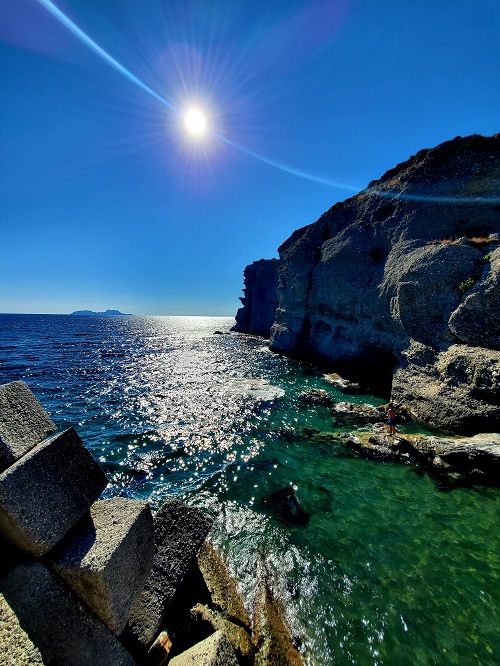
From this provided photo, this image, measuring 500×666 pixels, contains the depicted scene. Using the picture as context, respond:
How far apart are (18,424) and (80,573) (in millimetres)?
2201

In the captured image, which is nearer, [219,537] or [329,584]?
[329,584]

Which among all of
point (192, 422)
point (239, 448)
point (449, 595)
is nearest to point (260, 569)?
point (449, 595)

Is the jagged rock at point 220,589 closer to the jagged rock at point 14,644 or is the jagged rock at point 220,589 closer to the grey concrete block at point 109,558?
the grey concrete block at point 109,558

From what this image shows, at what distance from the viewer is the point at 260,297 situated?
95.2 m

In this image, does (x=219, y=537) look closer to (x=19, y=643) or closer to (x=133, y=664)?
(x=133, y=664)

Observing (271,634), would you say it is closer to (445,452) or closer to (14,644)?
A: (14,644)

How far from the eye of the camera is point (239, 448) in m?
14.9

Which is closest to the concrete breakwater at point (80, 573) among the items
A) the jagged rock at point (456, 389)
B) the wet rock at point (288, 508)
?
the wet rock at point (288, 508)

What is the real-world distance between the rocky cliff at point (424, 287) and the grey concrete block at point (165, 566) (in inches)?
671

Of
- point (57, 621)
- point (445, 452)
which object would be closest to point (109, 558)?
point (57, 621)

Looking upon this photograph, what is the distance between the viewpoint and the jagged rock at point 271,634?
495cm

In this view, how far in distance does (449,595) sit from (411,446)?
787cm

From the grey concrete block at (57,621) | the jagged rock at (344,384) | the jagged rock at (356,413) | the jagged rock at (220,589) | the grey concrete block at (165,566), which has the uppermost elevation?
the grey concrete block at (57,621)

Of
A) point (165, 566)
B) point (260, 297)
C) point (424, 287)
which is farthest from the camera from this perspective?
point (260, 297)
